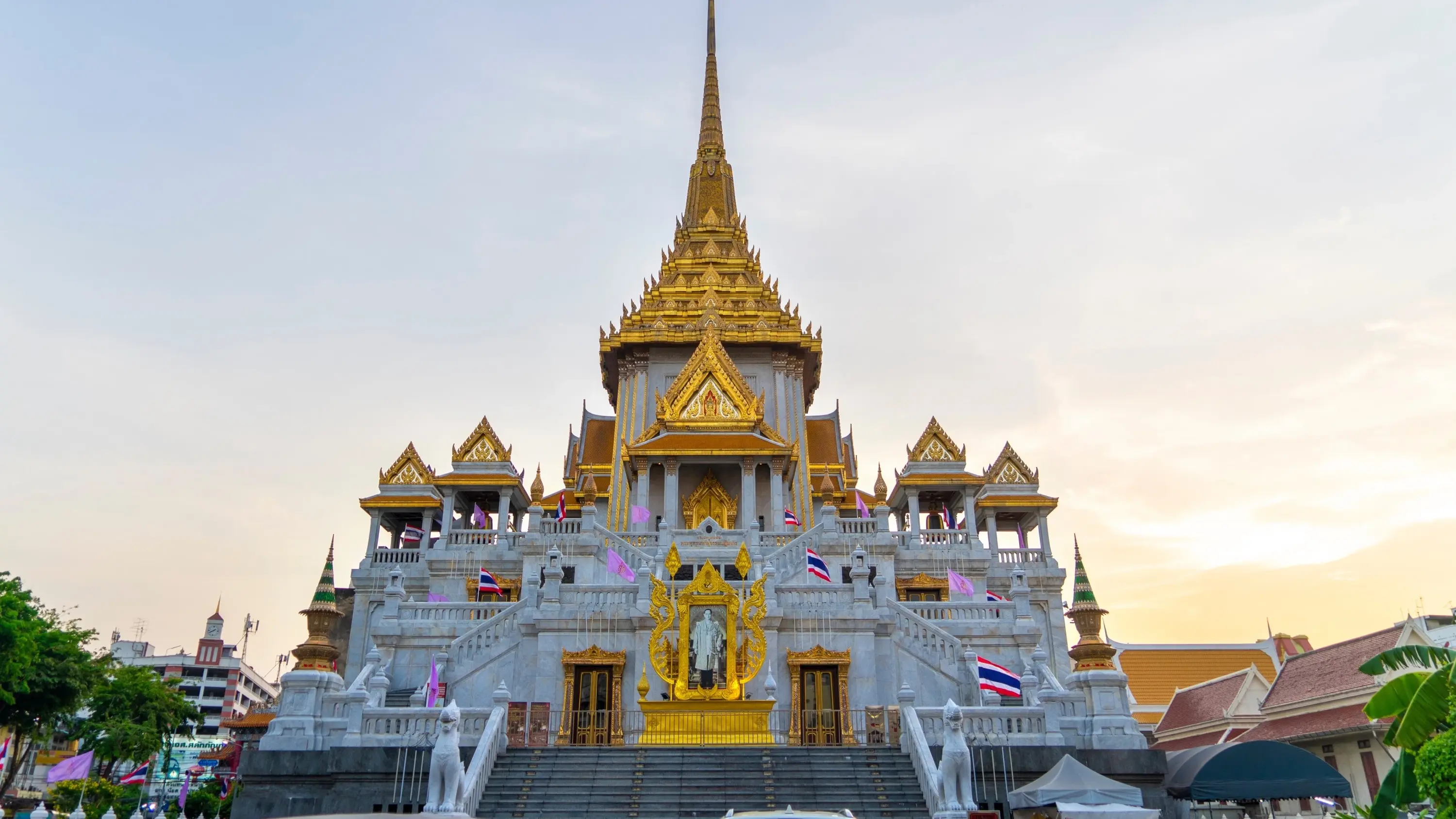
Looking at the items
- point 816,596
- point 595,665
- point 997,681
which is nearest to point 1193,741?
point 816,596

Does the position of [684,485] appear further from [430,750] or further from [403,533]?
[430,750]

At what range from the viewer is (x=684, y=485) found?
3612 centimetres

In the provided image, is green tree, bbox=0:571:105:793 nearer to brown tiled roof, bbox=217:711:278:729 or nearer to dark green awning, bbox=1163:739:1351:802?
brown tiled roof, bbox=217:711:278:729

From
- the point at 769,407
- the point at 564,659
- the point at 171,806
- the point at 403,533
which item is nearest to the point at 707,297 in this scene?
the point at 769,407

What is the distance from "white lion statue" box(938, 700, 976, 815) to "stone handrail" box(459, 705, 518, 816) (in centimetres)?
89

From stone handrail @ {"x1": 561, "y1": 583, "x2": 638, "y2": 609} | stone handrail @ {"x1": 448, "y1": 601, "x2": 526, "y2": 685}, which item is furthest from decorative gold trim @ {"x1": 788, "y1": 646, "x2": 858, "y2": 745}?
stone handrail @ {"x1": 448, "y1": 601, "x2": 526, "y2": 685}

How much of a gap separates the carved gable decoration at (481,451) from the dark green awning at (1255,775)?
26.8m

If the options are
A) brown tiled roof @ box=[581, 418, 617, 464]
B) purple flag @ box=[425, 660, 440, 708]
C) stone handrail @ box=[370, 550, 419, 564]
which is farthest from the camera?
brown tiled roof @ box=[581, 418, 617, 464]

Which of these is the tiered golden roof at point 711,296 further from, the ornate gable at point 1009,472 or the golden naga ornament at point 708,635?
the golden naga ornament at point 708,635

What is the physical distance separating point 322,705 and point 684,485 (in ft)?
62.4

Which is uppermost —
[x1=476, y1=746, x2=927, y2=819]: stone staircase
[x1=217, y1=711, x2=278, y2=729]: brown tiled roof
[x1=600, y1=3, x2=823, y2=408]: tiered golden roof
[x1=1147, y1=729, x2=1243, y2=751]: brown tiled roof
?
Result: [x1=600, y1=3, x2=823, y2=408]: tiered golden roof

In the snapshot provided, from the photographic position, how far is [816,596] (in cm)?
2281

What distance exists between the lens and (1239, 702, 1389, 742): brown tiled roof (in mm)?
27391

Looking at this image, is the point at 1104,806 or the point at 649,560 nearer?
the point at 1104,806
